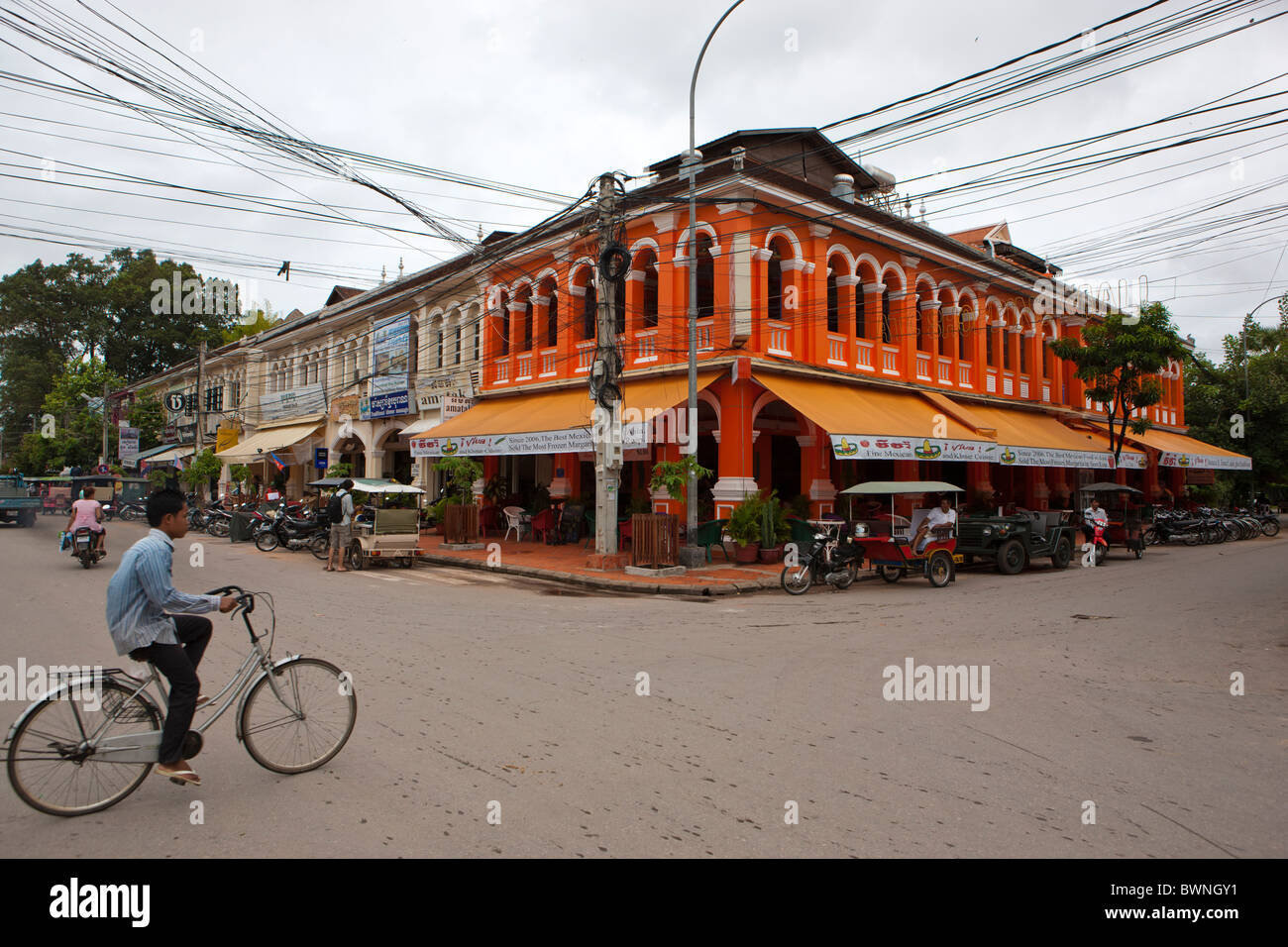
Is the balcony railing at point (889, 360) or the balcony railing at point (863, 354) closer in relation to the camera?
the balcony railing at point (863, 354)

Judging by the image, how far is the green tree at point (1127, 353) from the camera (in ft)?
75.6

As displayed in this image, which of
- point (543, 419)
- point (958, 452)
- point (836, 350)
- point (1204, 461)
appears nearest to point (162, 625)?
point (543, 419)

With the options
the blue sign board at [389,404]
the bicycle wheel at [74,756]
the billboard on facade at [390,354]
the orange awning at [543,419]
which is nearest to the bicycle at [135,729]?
the bicycle wheel at [74,756]

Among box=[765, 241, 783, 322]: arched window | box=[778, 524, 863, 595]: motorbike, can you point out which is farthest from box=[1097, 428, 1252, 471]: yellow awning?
box=[778, 524, 863, 595]: motorbike

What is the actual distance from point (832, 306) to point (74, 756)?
64.2 feet

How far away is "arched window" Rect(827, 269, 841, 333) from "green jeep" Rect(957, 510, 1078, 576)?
20.3 ft

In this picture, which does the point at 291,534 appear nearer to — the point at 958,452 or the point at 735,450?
→ the point at 735,450

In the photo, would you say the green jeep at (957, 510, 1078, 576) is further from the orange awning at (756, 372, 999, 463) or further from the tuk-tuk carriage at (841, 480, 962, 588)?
the tuk-tuk carriage at (841, 480, 962, 588)

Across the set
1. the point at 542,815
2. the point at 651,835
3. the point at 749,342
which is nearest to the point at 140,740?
the point at 542,815

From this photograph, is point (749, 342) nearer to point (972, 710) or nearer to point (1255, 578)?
point (1255, 578)

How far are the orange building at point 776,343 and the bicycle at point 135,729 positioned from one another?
1186 cm

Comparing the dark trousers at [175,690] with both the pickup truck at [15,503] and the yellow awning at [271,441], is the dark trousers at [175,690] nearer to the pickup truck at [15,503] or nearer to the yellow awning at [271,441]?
the yellow awning at [271,441]

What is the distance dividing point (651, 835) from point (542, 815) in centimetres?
60

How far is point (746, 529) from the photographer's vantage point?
16531mm
